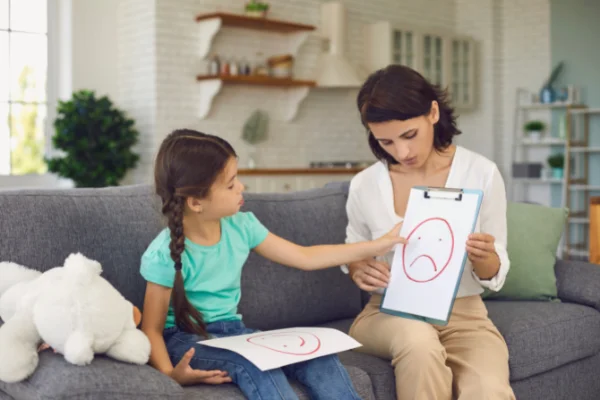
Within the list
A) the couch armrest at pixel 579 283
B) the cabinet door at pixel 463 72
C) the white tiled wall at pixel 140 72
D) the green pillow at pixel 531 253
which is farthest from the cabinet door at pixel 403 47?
the couch armrest at pixel 579 283

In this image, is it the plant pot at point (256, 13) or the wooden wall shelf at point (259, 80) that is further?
the plant pot at point (256, 13)

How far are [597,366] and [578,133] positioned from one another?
5277 mm

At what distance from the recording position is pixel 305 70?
684 centimetres

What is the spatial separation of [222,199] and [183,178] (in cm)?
11

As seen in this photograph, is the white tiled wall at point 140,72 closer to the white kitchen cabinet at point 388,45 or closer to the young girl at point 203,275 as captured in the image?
the white kitchen cabinet at point 388,45

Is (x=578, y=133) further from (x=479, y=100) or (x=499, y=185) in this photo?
(x=499, y=185)

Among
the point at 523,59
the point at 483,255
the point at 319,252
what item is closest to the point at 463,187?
the point at 483,255

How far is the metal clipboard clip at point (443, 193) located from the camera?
2.05 m

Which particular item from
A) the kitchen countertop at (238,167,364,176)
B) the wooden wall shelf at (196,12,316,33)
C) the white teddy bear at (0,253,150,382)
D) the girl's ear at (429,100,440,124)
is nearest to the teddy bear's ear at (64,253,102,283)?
the white teddy bear at (0,253,150,382)

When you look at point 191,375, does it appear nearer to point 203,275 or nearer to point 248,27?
point 203,275

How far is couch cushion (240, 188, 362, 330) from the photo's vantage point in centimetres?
247

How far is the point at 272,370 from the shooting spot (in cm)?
175

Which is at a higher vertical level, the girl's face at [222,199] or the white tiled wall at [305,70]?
the white tiled wall at [305,70]

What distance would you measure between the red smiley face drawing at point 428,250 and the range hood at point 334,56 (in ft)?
15.4
